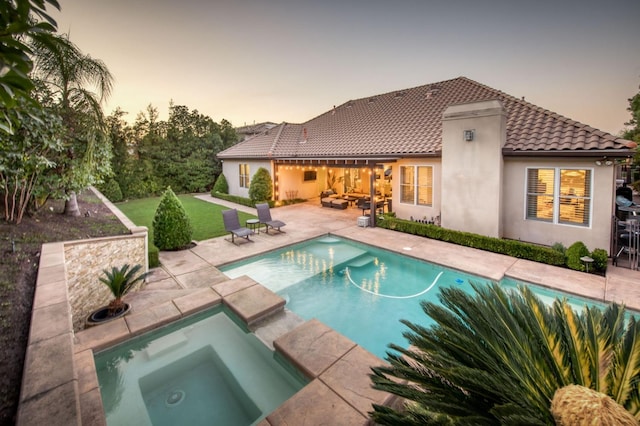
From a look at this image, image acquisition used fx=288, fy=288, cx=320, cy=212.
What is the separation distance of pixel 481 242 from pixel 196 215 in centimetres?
1475

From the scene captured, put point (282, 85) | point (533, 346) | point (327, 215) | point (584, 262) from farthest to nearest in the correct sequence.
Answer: point (282, 85), point (327, 215), point (584, 262), point (533, 346)

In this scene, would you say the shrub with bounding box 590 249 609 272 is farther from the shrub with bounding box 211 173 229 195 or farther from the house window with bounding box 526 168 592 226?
the shrub with bounding box 211 173 229 195

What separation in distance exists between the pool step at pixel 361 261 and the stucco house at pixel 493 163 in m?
3.86

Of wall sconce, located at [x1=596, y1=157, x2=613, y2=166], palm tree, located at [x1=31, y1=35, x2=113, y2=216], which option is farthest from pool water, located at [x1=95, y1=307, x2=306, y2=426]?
wall sconce, located at [x1=596, y1=157, x2=613, y2=166]

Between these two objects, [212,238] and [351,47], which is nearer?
[212,238]

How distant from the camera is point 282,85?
22.7m

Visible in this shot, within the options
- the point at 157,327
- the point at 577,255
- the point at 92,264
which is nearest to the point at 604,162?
the point at 577,255

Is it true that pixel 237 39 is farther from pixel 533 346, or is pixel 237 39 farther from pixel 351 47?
pixel 533 346

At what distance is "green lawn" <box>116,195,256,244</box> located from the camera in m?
13.2

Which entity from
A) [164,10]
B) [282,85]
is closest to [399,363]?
[164,10]

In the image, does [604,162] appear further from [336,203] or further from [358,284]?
[336,203]

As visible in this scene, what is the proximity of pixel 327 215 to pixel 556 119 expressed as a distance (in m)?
10.9

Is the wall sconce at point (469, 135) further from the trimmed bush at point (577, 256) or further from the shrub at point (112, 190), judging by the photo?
the shrub at point (112, 190)

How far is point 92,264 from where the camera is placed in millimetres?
7223
